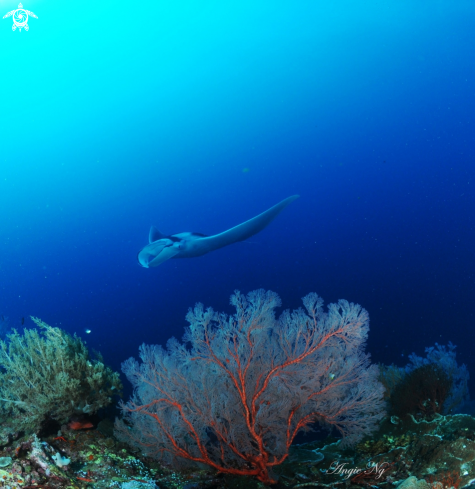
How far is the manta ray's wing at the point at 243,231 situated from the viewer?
7.21 metres

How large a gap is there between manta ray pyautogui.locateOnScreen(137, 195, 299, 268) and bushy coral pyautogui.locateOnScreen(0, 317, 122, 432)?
2.48m

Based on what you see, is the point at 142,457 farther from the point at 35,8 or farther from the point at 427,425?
the point at 35,8

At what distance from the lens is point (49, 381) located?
167 inches

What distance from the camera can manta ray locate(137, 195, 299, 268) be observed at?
269 inches

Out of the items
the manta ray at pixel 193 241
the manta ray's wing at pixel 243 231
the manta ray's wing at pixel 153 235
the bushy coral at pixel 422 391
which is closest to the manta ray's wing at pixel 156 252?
the manta ray at pixel 193 241

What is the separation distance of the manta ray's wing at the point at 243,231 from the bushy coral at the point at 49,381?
3.52 metres

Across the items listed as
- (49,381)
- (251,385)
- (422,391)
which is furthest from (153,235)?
(422,391)

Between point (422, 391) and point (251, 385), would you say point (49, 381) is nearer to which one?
point (251, 385)

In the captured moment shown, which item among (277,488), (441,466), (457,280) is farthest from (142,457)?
(457,280)

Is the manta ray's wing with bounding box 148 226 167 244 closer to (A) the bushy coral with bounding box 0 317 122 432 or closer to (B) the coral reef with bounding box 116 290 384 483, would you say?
(A) the bushy coral with bounding box 0 317 122 432

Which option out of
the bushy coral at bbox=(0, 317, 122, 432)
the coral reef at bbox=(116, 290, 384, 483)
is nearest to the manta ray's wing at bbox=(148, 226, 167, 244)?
the bushy coral at bbox=(0, 317, 122, 432)

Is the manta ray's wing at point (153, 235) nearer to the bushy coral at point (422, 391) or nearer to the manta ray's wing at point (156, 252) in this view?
the manta ray's wing at point (156, 252)

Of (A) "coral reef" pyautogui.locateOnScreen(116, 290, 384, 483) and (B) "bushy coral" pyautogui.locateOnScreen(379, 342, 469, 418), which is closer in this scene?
(A) "coral reef" pyautogui.locateOnScreen(116, 290, 384, 483)

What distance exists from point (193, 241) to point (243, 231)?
51.7 inches
